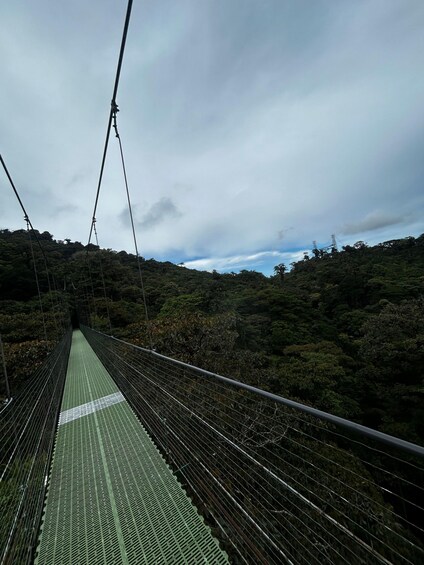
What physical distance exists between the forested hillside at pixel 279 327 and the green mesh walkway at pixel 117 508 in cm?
80

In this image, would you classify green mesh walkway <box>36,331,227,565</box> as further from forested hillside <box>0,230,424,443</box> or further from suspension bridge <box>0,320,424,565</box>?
forested hillside <box>0,230,424,443</box>

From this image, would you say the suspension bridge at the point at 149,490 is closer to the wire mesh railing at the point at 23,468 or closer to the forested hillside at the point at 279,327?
the wire mesh railing at the point at 23,468

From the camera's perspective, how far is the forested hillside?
6738 mm

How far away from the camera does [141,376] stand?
2635 mm

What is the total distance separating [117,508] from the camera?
4.73ft

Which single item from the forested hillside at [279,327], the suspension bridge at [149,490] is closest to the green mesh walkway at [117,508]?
the suspension bridge at [149,490]

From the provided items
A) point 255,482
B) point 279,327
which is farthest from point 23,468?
point 279,327

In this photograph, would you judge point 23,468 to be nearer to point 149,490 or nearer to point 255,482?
point 149,490

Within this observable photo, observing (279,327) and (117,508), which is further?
(279,327)

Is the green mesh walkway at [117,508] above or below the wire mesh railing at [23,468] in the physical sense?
below

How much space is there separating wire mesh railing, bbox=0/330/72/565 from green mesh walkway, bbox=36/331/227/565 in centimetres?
8

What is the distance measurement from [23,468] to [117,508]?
508 millimetres

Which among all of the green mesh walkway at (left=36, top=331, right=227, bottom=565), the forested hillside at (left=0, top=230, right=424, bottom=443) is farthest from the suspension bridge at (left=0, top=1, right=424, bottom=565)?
the forested hillside at (left=0, top=230, right=424, bottom=443)

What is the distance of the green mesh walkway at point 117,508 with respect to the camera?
3.97 feet
